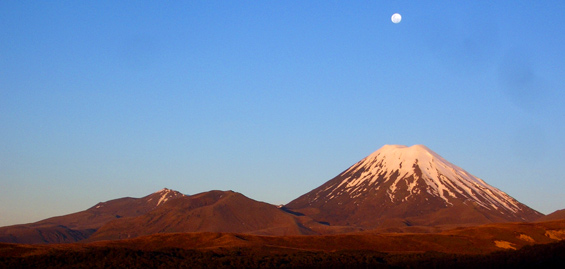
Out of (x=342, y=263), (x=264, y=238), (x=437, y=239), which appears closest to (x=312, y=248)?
(x=264, y=238)

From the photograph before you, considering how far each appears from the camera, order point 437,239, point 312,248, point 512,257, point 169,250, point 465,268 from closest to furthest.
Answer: point 465,268 → point 512,257 → point 169,250 → point 312,248 → point 437,239

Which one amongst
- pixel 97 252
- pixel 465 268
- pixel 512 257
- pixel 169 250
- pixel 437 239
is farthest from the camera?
pixel 437 239

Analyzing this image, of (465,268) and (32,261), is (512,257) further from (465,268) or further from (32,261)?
(32,261)

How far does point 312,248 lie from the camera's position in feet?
300

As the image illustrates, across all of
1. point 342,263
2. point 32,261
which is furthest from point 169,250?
point 342,263

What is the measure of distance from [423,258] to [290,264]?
15164 millimetres

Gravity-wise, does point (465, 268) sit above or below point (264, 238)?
below

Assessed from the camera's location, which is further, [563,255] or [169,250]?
[169,250]

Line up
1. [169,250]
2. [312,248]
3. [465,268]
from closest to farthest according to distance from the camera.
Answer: [465,268] → [169,250] → [312,248]

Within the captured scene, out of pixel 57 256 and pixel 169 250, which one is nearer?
pixel 57 256

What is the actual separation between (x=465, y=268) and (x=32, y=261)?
135 feet

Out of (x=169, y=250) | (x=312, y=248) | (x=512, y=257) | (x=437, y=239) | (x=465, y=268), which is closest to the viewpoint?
(x=465, y=268)

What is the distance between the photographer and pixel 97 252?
6719 centimetres

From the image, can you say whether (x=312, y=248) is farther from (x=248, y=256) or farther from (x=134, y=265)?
(x=134, y=265)
